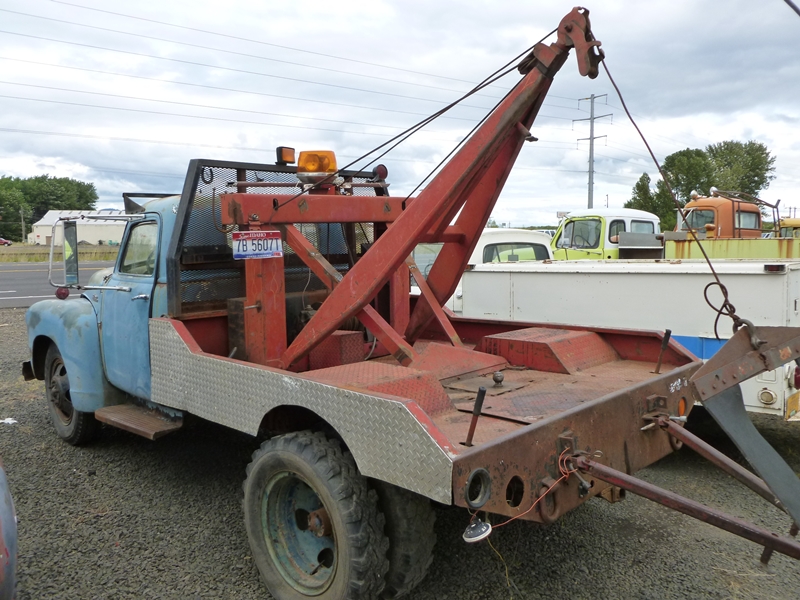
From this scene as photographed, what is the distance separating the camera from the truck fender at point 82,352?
16.7 feet

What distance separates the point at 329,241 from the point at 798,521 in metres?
3.95

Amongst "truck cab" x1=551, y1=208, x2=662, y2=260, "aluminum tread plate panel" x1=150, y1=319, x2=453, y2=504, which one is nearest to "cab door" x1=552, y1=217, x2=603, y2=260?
"truck cab" x1=551, y1=208, x2=662, y2=260

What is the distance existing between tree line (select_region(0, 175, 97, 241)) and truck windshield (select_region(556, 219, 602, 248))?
273ft

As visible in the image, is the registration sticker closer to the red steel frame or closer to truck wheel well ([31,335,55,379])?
the red steel frame

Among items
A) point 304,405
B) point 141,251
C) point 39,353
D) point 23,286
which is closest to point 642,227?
point 141,251

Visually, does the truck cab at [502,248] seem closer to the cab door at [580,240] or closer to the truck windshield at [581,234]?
the cab door at [580,240]

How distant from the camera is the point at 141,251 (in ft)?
16.4

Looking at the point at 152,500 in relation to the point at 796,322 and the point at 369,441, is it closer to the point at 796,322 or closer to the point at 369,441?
the point at 369,441

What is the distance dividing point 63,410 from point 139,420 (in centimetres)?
156

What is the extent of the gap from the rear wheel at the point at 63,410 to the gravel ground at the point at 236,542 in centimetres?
16

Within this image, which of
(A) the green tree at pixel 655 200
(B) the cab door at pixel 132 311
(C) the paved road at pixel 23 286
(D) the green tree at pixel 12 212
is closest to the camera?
(B) the cab door at pixel 132 311

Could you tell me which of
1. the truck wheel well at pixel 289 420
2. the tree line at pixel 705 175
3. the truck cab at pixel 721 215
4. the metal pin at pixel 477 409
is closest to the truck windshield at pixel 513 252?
the truck cab at pixel 721 215

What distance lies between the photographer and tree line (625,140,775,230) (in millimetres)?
37062

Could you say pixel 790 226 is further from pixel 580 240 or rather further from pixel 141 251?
pixel 141 251
